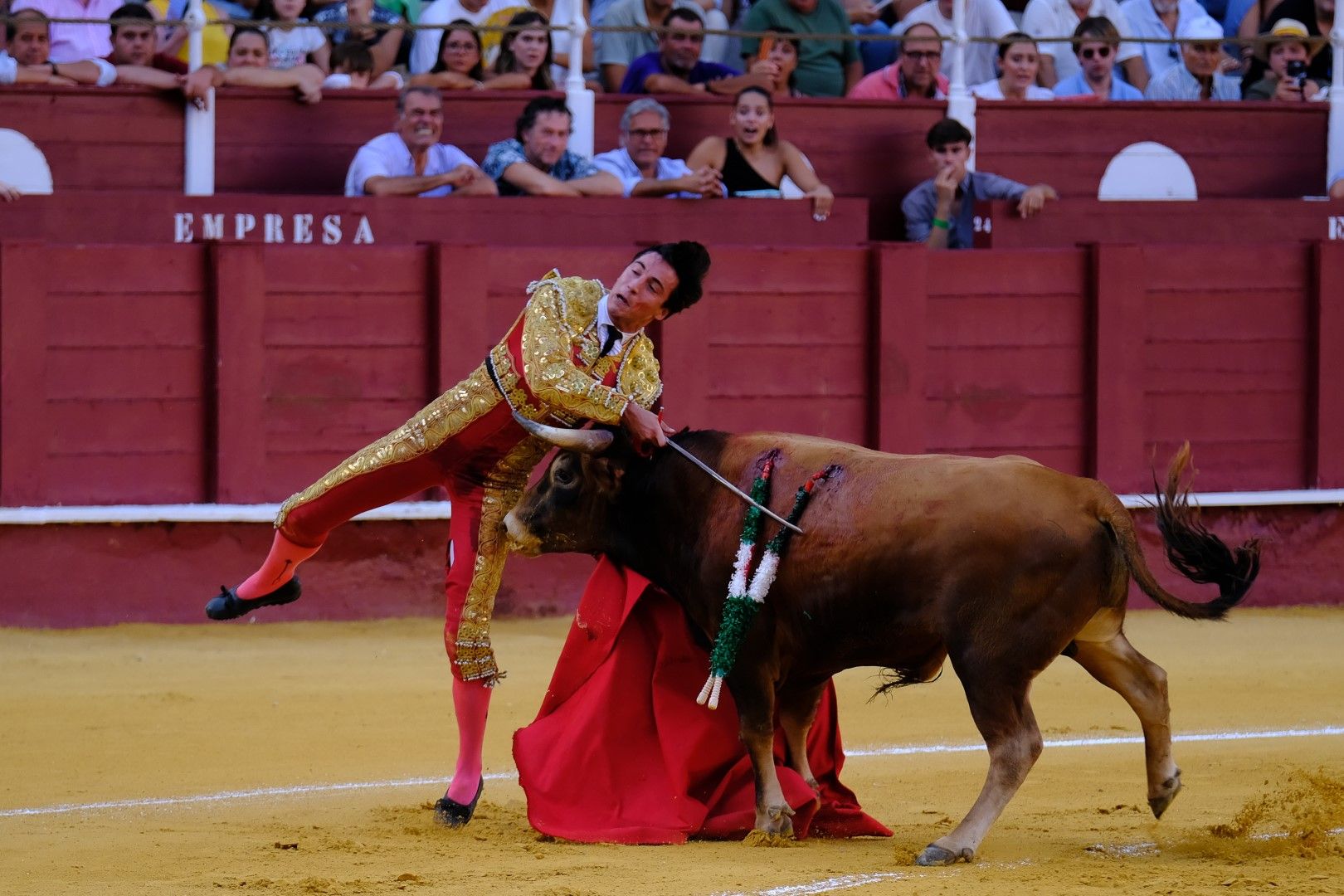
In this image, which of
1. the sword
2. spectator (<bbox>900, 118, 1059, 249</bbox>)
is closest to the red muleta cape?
the sword

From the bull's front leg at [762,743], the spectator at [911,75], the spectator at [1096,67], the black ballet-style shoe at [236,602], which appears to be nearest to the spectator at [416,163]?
the spectator at [911,75]

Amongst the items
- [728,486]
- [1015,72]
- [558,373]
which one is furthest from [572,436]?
[1015,72]

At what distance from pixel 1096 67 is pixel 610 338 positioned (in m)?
5.49

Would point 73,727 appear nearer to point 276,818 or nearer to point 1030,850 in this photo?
point 276,818

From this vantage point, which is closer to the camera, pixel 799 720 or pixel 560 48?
pixel 799 720

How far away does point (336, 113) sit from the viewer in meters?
8.16

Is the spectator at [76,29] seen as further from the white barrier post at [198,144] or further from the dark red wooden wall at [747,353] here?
the dark red wooden wall at [747,353]

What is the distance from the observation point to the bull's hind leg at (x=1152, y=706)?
169 inches

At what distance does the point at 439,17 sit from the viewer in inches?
341

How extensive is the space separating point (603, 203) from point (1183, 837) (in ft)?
13.9

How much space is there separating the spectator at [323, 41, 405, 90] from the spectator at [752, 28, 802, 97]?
1.60 meters

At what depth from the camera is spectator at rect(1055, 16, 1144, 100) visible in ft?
30.0

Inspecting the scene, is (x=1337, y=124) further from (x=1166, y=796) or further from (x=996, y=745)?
(x=996, y=745)

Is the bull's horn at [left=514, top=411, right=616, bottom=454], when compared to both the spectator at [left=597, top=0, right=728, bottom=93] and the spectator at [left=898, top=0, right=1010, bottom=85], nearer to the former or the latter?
the spectator at [left=597, top=0, right=728, bottom=93]
